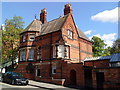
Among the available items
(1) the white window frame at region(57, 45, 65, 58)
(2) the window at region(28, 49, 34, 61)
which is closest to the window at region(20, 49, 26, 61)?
(2) the window at region(28, 49, 34, 61)

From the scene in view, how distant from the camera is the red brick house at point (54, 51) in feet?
64.6

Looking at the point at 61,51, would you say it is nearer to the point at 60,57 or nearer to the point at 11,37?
the point at 60,57

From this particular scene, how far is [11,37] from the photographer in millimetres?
28156

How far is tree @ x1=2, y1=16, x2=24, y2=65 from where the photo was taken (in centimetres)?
2801

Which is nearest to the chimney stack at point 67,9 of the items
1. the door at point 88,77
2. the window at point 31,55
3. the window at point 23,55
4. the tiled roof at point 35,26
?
the tiled roof at point 35,26

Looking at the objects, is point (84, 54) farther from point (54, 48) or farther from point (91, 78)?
point (91, 78)

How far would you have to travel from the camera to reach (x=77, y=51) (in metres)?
24.1

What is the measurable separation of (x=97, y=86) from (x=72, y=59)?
7.92m

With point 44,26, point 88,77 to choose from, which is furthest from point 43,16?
point 88,77

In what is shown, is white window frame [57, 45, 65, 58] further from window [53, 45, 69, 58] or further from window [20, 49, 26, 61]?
window [20, 49, 26, 61]

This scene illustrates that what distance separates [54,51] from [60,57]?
166cm

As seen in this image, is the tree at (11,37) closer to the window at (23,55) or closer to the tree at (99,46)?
the window at (23,55)

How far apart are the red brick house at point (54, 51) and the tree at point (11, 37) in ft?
8.09

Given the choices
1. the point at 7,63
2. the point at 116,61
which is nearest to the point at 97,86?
the point at 116,61
